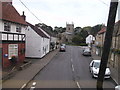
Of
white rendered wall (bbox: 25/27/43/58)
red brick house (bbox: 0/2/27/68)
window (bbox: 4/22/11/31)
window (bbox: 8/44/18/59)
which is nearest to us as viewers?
red brick house (bbox: 0/2/27/68)

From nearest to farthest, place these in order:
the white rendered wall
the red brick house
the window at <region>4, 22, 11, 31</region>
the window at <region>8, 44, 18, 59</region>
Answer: the red brick house → the window at <region>4, 22, 11, 31</region> → the window at <region>8, 44, 18, 59</region> → the white rendered wall

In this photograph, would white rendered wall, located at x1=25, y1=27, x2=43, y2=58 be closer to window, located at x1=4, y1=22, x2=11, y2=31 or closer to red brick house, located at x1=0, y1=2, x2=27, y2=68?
red brick house, located at x1=0, y1=2, x2=27, y2=68

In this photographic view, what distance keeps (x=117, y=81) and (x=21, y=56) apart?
12726 millimetres

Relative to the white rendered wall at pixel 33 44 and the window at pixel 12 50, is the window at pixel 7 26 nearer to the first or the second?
the window at pixel 12 50

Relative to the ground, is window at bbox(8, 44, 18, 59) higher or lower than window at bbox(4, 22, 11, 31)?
lower

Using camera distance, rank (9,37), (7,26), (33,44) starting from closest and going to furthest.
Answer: (7,26) < (9,37) < (33,44)

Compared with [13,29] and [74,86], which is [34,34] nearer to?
[13,29]

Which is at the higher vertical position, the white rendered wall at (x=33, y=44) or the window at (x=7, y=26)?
the window at (x=7, y=26)

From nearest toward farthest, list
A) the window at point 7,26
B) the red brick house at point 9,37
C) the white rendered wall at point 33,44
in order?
the red brick house at point 9,37 → the window at point 7,26 → the white rendered wall at point 33,44

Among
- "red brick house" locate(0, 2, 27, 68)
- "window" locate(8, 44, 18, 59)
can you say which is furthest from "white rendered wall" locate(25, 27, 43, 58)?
"window" locate(8, 44, 18, 59)

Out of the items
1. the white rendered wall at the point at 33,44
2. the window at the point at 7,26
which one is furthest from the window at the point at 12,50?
the white rendered wall at the point at 33,44

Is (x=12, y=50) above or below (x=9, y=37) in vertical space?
below

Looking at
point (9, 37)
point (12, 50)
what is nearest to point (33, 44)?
point (12, 50)

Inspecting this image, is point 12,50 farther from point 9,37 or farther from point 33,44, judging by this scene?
point 33,44
